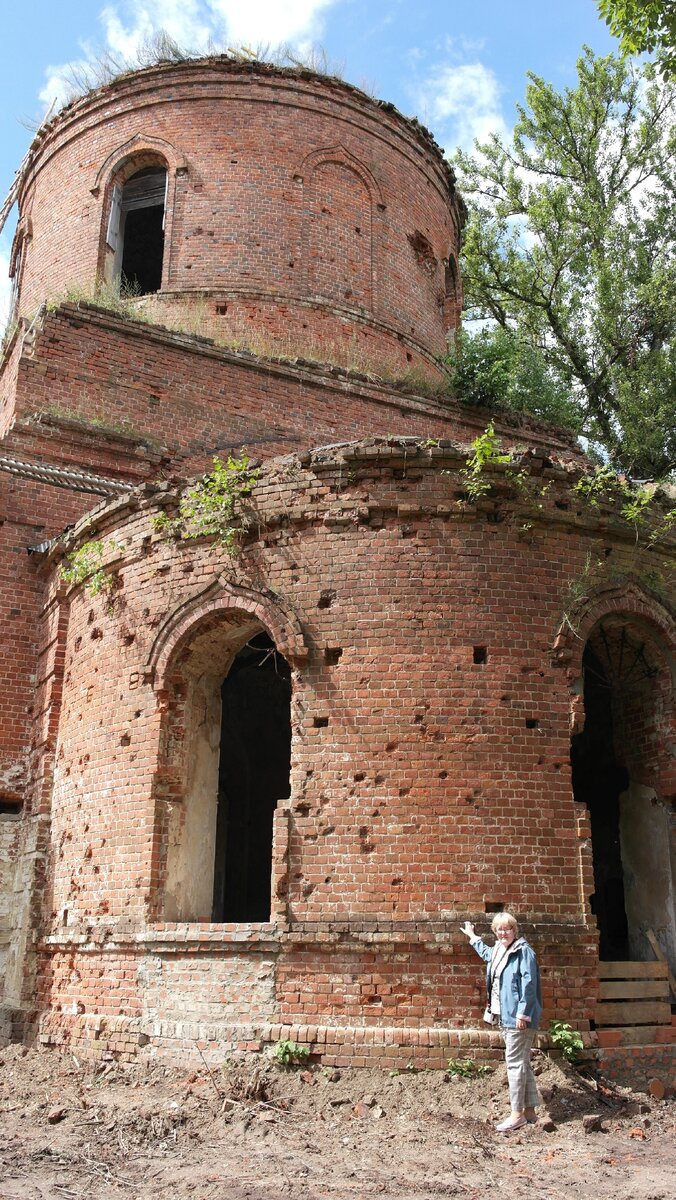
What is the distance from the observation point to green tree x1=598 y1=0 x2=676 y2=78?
9219 millimetres

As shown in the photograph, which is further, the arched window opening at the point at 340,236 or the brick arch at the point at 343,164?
the brick arch at the point at 343,164

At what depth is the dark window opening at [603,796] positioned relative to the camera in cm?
956

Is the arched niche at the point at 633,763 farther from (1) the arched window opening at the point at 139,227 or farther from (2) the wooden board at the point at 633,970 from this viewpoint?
(1) the arched window opening at the point at 139,227

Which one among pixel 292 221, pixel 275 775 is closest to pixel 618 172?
pixel 292 221

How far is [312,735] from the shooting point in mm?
7914

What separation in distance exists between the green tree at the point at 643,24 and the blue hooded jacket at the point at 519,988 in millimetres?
8101

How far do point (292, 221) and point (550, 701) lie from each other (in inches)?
415

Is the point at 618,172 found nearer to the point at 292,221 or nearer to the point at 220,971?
the point at 292,221

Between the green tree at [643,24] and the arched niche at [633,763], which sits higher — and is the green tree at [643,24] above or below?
above

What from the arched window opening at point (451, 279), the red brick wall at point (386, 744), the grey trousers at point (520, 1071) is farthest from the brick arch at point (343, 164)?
the grey trousers at point (520, 1071)

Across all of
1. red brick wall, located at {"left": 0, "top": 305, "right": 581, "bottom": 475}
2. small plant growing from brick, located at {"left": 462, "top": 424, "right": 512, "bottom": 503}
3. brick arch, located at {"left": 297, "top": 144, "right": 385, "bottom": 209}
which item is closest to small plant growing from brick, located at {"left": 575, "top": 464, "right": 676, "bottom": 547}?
small plant growing from brick, located at {"left": 462, "top": 424, "right": 512, "bottom": 503}

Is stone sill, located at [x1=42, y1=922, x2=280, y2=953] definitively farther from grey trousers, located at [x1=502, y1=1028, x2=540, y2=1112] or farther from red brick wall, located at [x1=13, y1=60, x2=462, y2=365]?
red brick wall, located at [x1=13, y1=60, x2=462, y2=365]

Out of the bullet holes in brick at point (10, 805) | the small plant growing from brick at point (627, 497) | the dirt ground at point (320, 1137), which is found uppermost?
the small plant growing from brick at point (627, 497)

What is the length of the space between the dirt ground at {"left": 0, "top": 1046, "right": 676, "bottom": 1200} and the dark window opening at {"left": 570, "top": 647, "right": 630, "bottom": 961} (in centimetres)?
249
